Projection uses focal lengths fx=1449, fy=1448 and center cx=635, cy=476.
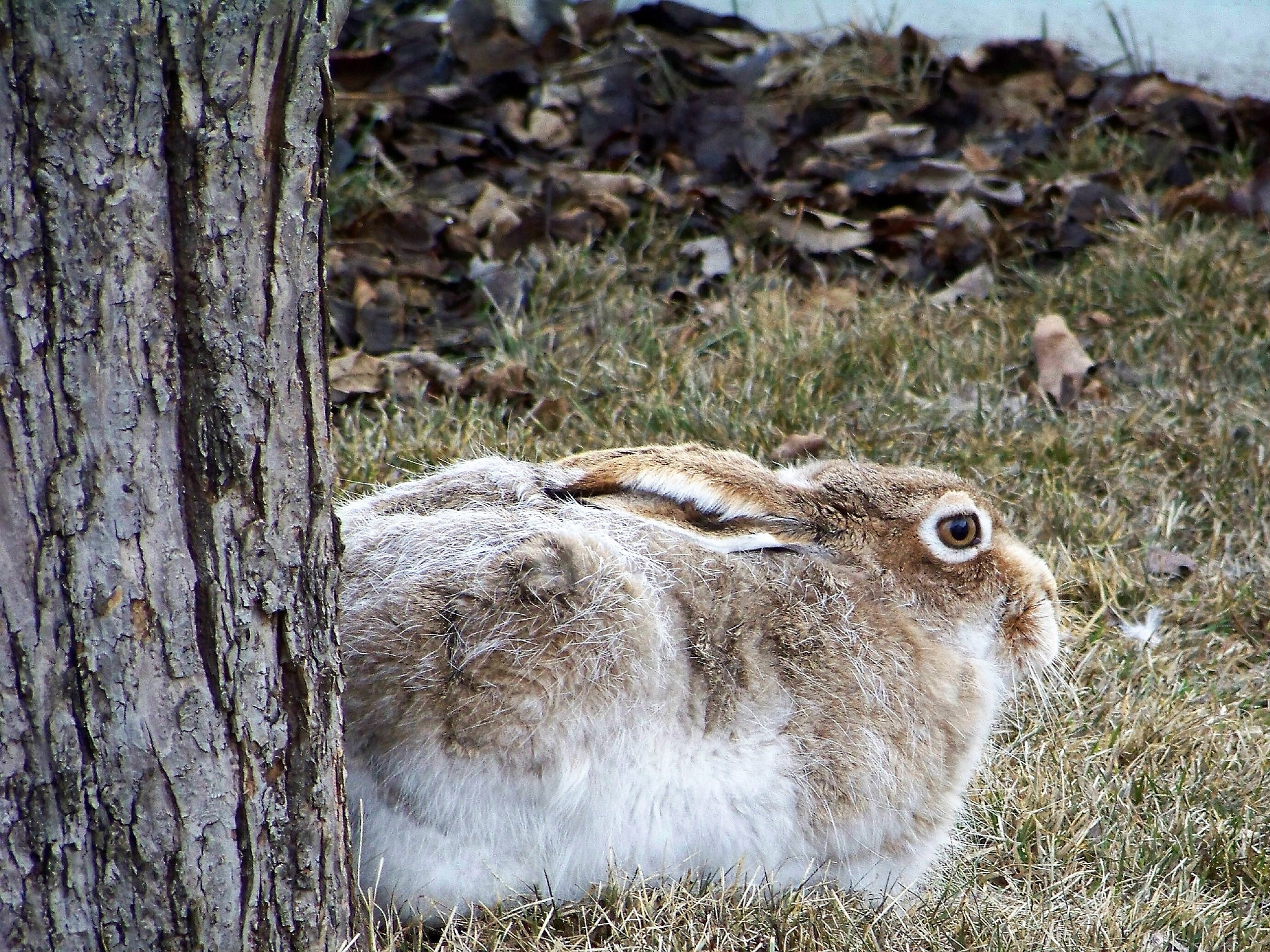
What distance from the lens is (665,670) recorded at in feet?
8.00

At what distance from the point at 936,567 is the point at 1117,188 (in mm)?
3329

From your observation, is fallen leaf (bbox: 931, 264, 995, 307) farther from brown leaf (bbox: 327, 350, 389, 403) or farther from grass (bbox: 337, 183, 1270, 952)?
brown leaf (bbox: 327, 350, 389, 403)

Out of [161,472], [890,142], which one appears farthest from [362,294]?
[161,472]

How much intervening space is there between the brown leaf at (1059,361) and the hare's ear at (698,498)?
2028 mm

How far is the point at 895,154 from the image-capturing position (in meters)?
5.98

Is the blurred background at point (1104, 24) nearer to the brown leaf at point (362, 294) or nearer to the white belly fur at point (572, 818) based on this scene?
the brown leaf at point (362, 294)

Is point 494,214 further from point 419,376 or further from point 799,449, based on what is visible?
point 799,449

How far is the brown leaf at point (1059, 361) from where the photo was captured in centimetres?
449

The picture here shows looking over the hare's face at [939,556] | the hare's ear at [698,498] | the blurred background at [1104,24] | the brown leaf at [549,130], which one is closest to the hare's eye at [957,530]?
the hare's face at [939,556]

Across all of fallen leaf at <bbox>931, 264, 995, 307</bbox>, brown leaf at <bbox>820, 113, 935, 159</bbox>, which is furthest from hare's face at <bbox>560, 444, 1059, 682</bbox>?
brown leaf at <bbox>820, 113, 935, 159</bbox>

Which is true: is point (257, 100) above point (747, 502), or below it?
above

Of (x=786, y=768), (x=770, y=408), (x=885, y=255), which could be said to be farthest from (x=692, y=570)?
(x=885, y=255)

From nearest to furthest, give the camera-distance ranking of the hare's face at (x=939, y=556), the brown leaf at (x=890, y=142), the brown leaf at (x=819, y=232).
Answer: the hare's face at (x=939, y=556)
the brown leaf at (x=819, y=232)
the brown leaf at (x=890, y=142)

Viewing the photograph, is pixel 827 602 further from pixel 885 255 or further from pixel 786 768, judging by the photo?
pixel 885 255
